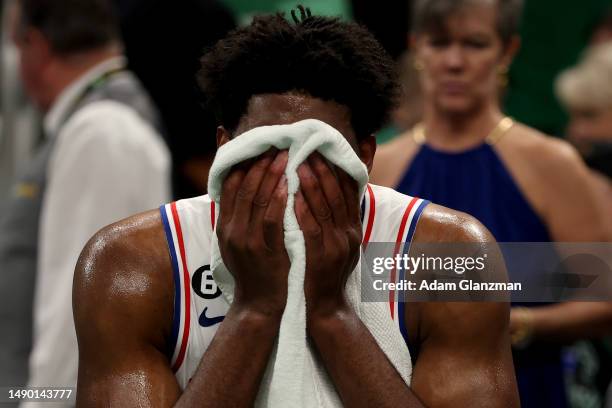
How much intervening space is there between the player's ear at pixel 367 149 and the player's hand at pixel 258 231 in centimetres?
22

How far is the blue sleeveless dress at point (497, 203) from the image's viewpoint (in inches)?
124

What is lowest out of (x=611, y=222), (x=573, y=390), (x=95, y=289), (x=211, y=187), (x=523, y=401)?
(x=573, y=390)

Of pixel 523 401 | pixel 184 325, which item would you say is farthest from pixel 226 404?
pixel 523 401

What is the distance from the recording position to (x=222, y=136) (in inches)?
77.0

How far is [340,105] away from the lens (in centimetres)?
188

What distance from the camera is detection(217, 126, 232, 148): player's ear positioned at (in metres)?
1.94

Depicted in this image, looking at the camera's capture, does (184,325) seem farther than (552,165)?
No

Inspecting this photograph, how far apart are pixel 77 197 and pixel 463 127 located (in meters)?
1.06

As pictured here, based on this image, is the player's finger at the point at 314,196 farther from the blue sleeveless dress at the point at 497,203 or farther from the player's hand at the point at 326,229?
the blue sleeveless dress at the point at 497,203

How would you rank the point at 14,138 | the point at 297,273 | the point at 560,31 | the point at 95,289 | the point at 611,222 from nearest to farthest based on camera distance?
the point at 297,273, the point at 95,289, the point at 611,222, the point at 14,138, the point at 560,31

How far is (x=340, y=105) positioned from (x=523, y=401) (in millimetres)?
1473

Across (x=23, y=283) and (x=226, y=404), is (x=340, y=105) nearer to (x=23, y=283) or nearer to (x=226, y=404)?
(x=226, y=404)

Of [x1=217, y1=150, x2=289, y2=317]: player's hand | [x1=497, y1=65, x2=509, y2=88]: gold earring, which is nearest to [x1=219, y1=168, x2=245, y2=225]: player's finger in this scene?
[x1=217, y1=150, x2=289, y2=317]: player's hand

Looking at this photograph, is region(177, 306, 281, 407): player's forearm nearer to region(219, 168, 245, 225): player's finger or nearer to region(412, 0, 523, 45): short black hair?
region(219, 168, 245, 225): player's finger
